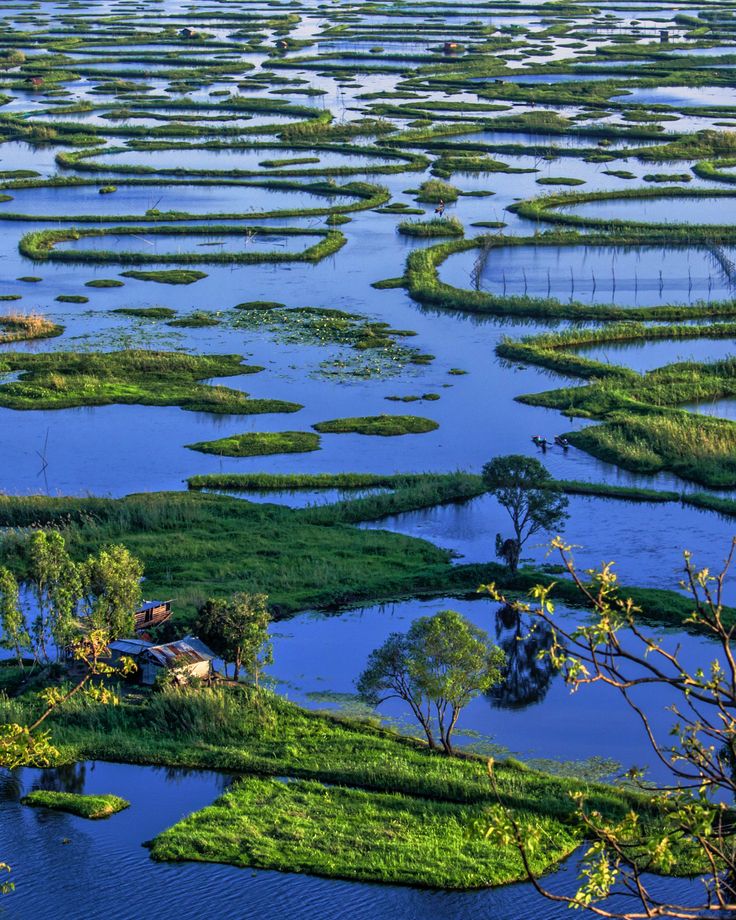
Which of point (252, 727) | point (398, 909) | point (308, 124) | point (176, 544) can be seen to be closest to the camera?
point (398, 909)

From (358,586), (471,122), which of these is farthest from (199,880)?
(471,122)

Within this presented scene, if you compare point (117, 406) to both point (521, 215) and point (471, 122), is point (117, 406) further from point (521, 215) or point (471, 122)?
point (471, 122)

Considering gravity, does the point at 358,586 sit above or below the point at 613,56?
below

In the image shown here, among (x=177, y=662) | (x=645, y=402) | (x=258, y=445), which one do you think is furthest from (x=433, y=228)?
(x=177, y=662)

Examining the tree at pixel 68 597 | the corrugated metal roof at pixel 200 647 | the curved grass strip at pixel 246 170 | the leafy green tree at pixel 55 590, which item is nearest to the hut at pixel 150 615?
the tree at pixel 68 597

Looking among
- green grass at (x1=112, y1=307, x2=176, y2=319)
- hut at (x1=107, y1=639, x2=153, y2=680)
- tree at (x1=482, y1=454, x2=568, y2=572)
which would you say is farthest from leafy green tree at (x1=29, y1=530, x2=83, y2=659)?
green grass at (x1=112, y1=307, x2=176, y2=319)

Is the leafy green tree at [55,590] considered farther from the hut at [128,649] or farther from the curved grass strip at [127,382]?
the curved grass strip at [127,382]
